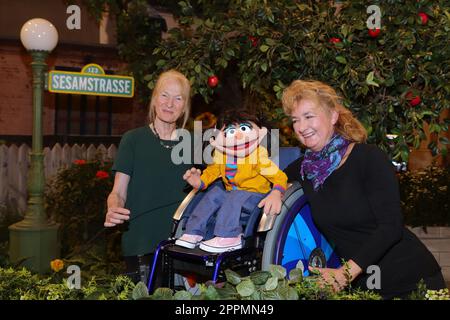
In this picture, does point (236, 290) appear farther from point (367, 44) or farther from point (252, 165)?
point (367, 44)

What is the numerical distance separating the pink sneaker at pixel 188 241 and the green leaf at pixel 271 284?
111 centimetres

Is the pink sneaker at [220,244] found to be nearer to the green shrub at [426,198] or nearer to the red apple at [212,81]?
the red apple at [212,81]

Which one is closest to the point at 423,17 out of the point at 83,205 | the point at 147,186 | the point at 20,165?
the point at 147,186

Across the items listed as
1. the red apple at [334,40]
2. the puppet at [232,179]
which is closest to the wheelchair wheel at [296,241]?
the puppet at [232,179]

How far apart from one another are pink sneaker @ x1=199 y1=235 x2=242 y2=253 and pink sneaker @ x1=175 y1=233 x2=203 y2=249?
0.21ft

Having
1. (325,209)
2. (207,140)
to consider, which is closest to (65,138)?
(207,140)

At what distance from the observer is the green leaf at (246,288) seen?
1898 mm

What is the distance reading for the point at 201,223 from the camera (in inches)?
123

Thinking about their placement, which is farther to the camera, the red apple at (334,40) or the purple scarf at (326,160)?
the red apple at (334,40)

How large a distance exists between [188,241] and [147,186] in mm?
433

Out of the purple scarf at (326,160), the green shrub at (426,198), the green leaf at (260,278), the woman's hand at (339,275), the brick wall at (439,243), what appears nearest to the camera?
the green leaf at (260,278)

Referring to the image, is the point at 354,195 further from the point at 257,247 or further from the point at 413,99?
the point at 413,99

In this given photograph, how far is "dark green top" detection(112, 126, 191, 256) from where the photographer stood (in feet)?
10.7

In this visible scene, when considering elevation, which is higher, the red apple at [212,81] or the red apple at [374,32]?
the red apple at [374,32]
